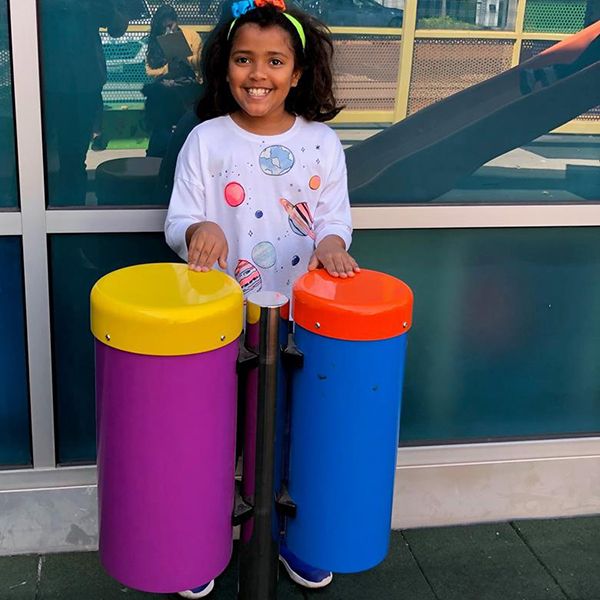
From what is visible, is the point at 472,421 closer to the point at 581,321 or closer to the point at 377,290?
the point at 581,321

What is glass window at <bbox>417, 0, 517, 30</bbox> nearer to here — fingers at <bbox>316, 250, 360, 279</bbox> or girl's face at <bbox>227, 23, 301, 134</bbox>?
girl's face at <bbox>227, 23, 301, 134</bbox>

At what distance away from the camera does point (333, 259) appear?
236cm

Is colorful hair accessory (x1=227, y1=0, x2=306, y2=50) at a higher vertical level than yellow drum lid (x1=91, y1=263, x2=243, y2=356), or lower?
higher

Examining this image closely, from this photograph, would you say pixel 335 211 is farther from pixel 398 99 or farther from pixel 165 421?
pixel 165 421

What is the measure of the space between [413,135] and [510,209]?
418 millimetres

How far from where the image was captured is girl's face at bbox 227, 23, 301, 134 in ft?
7.95

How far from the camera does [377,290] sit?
2242mm

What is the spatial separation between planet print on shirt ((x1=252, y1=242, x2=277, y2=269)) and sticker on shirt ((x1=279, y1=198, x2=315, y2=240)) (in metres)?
0.09

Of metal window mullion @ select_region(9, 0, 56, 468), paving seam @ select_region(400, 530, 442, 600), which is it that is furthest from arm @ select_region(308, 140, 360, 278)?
paving seam @ select_region(400, 530, 442, 600)

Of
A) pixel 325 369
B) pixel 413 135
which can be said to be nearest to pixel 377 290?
pixel 325 369

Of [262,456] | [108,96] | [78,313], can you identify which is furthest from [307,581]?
[108,96]

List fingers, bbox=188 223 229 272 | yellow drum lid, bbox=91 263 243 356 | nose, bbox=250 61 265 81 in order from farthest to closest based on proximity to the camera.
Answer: nose, bbox=250 61 265 81 < fingers, bbox=188 223 229 272 < yellow drum lid, bbox=91 263 243 356

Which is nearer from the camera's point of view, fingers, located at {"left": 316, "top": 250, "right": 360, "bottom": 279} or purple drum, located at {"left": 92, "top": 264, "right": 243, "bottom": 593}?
purple drum, located at {"left": 92, "top": 264, "right": 243, "bottom": 593}

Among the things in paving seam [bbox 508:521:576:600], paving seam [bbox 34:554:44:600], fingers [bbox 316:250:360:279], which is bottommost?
paving seam [bbox 508:521:576:600]
